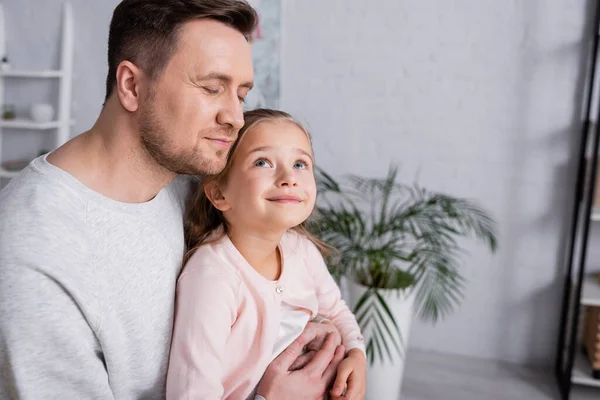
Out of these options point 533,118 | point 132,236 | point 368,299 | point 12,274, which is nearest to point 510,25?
point 533,118

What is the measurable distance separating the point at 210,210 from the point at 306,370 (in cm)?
43

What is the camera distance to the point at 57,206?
0.95m

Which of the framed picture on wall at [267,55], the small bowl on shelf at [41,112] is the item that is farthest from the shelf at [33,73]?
the framed picture on wall at [267,55]

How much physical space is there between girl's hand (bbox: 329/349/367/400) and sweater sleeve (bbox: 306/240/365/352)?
8cm

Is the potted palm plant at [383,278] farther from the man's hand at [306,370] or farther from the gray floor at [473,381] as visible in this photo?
the man's hand at [306,370]

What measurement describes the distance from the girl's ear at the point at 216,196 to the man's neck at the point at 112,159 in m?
0.20

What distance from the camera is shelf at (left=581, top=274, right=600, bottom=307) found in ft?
8.05

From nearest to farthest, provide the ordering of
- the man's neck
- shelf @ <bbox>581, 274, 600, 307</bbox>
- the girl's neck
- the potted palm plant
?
the man's neck
the girl's neck
the potted palm plant
shelf @ <bbox>581, 274, 600, 307</bbox>

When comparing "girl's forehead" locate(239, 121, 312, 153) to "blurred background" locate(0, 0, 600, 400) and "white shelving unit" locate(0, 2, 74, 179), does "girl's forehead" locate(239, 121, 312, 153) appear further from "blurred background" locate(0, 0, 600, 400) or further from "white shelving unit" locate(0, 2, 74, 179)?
"white shelving unit" locate(0, 2, 74, 179)

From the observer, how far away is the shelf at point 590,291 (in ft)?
8.05

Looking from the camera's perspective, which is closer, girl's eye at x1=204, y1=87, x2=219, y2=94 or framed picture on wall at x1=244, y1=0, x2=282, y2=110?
girl's eye at x1=204, y1=87, x2=219, y2=94

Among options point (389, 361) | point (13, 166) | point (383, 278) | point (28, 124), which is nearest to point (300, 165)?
point (383, 278)

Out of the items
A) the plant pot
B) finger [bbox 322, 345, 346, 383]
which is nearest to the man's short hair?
finger [bbox 322, 345, 346, 383]

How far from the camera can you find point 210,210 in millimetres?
1385
